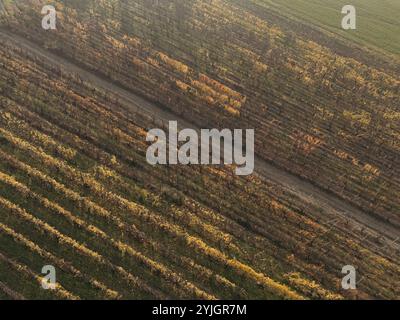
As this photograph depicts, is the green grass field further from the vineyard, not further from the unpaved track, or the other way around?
the unpaved track

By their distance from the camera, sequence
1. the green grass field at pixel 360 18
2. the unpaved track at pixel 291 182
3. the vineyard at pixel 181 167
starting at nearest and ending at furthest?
the vineyard at pixel 181 167 < the unpaved track at pixel 291 182 < the green grass field at pixel 360 18

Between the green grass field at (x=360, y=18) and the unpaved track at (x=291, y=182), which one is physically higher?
the green grass field at (x=360, y=18)

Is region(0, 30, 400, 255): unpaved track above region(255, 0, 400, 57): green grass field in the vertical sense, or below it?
below

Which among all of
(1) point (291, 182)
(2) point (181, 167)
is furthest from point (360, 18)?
(2) point (181, 167)

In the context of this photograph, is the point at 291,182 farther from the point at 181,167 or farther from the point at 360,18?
the point at 360,18

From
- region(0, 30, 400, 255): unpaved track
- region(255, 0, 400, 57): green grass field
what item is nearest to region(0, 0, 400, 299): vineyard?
region(0, 30, 400, 255): unpaved track

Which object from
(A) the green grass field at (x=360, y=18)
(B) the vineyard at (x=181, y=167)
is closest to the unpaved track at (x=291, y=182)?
(B) the vineyard at (x=181, y=167)

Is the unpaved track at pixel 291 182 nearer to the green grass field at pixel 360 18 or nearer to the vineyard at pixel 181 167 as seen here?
the vineyard at pixel 181 167
